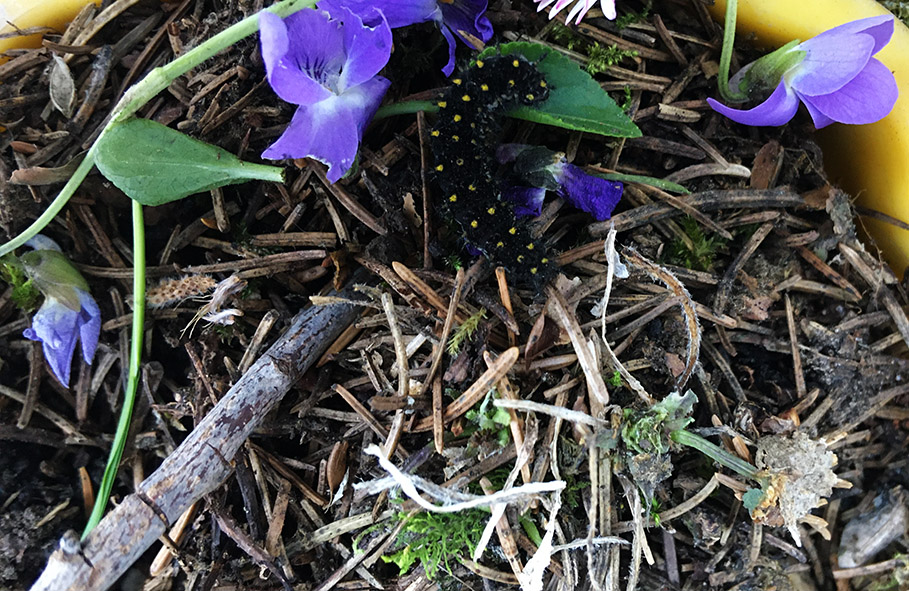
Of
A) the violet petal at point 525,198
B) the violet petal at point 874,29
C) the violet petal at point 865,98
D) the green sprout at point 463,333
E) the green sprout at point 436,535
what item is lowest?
the green sprout at point 436,535

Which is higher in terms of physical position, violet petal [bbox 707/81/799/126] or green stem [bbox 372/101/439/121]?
violet petal [bbox 707/81/799/126]

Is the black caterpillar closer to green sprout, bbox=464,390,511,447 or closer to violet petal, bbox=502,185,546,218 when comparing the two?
violet petal, bbox=502,185,546,218

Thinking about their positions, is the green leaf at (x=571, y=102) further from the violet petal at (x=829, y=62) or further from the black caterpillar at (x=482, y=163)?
the violet petal at (x=829, y=62)

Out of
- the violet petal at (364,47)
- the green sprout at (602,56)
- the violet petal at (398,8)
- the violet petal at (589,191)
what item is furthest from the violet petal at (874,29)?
the violet petal at (364,47)

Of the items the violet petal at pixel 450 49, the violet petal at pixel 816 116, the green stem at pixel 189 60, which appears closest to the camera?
the green stem at pixel 189 60

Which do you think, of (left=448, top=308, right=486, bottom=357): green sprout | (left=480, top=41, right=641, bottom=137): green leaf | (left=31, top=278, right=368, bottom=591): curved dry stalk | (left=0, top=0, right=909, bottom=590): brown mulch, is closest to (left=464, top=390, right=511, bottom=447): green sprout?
(left=0, top=0, right=909, bottom=590): brown mulch

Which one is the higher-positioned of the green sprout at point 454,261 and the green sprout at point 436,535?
the green sprout at point 454,261
